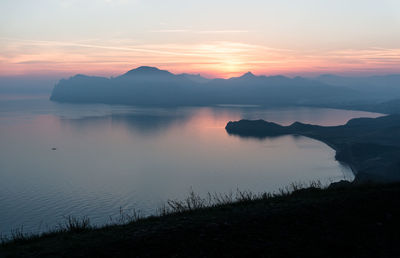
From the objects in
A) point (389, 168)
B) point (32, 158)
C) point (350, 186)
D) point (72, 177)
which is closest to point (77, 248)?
point (350, 186)

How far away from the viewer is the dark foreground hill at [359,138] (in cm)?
9088

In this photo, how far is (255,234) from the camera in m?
7.79

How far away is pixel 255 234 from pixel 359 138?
150 m

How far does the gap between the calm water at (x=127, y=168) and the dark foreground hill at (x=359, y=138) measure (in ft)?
20.3

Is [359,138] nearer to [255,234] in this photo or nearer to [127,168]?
[127,168]

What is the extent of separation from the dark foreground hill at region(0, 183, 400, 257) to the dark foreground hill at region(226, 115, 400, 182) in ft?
237

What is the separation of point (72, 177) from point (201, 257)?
257ft

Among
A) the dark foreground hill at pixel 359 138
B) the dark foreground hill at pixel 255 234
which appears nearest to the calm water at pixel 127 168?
the dark foreground hill at pixel 359 138

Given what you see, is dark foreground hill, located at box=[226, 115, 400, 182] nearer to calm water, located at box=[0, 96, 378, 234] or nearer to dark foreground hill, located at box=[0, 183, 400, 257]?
calm water, located at box=[0, 96, 378, 234]

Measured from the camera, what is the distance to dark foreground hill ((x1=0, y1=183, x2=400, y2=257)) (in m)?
7.09

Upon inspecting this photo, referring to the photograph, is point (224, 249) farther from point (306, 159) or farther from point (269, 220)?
point (306, 159)

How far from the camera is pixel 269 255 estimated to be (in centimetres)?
683

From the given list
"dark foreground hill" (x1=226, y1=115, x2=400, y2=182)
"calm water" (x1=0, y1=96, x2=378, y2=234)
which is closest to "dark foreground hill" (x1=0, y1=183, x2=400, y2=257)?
"calm water" (x1=0, y1=96, x2=378, y2=234)

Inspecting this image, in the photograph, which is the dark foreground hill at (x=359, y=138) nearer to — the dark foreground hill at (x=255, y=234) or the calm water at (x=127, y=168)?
the calm water at (x=127, y=168)
